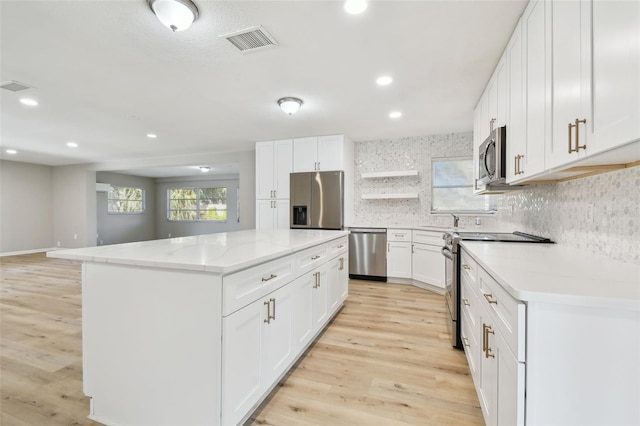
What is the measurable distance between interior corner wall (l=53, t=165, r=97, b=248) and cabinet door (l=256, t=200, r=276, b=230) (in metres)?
5.56

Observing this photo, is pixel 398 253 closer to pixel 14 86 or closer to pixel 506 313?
pixel 506 313

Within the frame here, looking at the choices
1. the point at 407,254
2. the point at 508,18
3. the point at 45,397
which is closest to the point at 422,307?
the point at 407,254

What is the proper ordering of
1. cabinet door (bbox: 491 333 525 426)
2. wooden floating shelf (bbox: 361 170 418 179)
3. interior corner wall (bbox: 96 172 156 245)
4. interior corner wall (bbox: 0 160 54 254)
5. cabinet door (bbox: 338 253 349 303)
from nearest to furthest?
cabinet door (bbox: 491 333 525 426)
cabinet door (bbox: 338 253 349 303)
wooden floating shelf (bbox: 361 170 418 179)
interior corner wall (bbox: 0 160 54 254)
interior corner wall (bbox: 96 172 156 245)

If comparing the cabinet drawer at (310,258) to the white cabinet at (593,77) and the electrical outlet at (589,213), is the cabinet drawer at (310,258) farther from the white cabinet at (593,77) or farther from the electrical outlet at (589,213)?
the electrical outlet at (589,213)

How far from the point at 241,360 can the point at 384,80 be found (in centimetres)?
272

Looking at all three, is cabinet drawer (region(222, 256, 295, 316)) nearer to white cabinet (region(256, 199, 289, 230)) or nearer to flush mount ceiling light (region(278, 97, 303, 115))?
flush mount ceiling light (region(278, 97, 303, 115))

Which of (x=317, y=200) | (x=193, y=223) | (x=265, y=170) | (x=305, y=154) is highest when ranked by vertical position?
(x=305, y=154)

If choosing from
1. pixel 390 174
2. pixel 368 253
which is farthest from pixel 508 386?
pixel 390 174

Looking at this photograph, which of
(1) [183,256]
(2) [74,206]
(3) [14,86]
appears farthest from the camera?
(2) [74,206]

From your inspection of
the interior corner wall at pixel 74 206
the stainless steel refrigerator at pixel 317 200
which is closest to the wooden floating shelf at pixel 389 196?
the stainless steel refrigerator at pixel 317 200

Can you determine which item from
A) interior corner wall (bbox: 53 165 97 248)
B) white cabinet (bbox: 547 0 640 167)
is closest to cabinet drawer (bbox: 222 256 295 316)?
white cabinet (bbox: 547 0 640 167)

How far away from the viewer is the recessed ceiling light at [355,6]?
1.77 meters

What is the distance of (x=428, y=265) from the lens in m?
4.22

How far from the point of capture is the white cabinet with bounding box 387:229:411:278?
4578 millimetres
